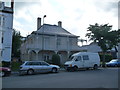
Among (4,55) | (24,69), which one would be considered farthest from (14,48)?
(24,69)

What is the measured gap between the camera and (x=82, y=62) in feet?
66.0

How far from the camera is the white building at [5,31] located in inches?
1013

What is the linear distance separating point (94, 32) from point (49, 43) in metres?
9.56

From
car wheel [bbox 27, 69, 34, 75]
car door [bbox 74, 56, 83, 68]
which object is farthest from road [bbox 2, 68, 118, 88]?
car door [bbox 74, 56, 83, 68]

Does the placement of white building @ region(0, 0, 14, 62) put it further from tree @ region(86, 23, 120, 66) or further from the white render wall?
tree @ region(86, 23, 120, 66)

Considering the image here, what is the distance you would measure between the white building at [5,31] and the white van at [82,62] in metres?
12.3

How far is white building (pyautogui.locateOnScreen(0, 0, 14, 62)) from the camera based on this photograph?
2572cm

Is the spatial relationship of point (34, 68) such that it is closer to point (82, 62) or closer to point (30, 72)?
point (30, 72)

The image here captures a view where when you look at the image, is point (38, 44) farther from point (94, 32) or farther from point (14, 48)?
point (94, 32)

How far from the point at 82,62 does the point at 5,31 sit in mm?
15443

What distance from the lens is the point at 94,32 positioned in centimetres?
2839

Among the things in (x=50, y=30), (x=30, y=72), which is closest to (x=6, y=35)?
(x=50, y=30)

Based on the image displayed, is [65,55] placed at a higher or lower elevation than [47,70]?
higher

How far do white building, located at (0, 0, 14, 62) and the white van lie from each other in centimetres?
1228
